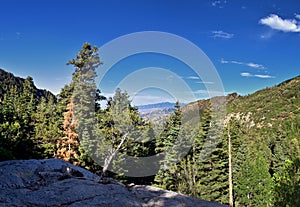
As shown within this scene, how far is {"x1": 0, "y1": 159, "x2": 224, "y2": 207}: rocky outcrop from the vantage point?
633 centimetres

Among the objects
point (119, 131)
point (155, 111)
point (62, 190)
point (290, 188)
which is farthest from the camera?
point (155, 111)

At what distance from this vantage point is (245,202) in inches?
1312

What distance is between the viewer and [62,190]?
22.8 ft

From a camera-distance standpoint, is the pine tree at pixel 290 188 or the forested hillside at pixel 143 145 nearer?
the pine tree at pixel 290 188

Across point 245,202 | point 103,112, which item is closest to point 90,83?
point 103,112

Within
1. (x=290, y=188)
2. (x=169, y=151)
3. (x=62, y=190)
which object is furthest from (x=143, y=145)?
(x=62, y=190)

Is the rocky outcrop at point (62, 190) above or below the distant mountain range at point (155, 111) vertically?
below

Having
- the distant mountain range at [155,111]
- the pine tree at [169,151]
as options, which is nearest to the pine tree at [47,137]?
the distant mountain range at [155,111]

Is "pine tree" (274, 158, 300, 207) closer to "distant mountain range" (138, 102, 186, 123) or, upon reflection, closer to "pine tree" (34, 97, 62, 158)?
"distant mountain range" (138, 102, 186, 123)

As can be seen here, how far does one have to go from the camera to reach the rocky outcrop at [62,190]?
6328 mm

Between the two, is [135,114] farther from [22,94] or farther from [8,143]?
[22,94]

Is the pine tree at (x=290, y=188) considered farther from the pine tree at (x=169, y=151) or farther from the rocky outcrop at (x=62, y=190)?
the rocky outcrop at (x=62, y=190)

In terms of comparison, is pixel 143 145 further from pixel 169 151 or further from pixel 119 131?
pixel 119 131

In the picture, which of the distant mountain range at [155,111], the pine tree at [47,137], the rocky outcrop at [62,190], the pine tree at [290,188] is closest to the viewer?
the rocky outcrop at [62,190]
